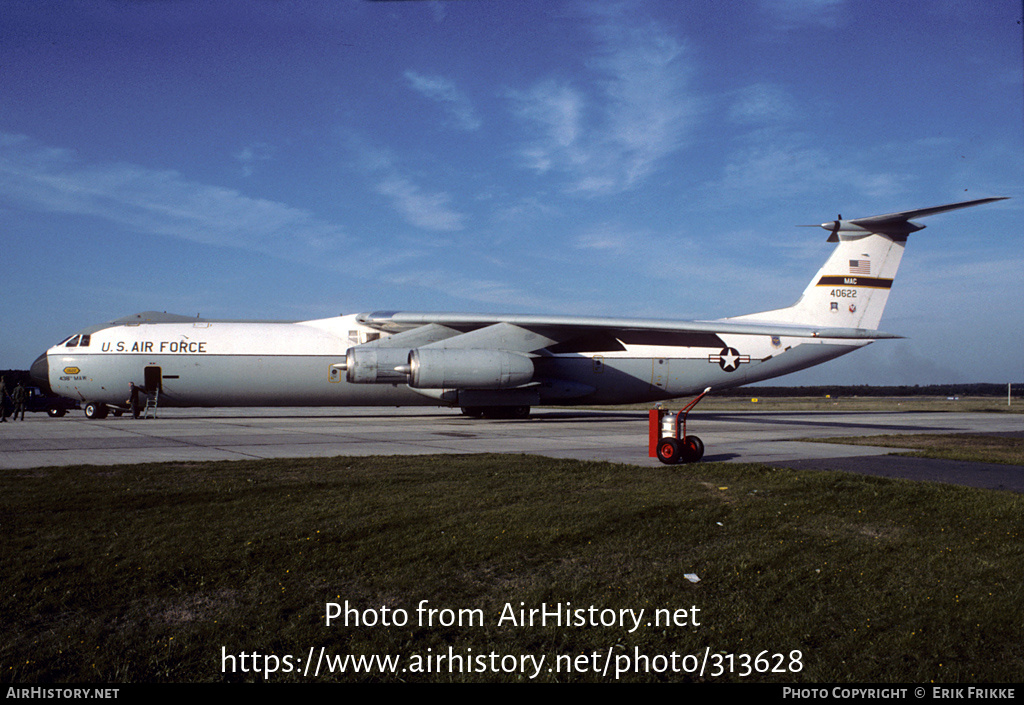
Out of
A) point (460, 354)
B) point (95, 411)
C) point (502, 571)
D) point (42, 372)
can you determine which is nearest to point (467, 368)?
point (460, 354)

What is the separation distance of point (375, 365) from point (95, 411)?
10.8 meters

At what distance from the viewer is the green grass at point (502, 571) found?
13.1 feet

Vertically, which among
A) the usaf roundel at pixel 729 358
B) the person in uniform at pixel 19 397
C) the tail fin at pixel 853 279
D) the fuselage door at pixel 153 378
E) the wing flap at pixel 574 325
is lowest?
the person in uniform at pixel 19 397

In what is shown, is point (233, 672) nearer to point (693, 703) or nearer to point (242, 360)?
point (693, 703)

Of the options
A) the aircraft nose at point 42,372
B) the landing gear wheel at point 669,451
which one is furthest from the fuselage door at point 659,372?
the aircraft nose at point 42,372

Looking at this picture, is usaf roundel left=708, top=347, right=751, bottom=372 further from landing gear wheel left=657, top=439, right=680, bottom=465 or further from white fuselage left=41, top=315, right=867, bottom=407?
landing gear wheel left=657, top=439, right=680, bottom=465

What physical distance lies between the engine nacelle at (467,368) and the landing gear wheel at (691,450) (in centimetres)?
1053

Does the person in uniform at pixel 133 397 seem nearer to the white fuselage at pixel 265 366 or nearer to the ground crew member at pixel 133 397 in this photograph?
the ground crew member at pixel 133 397

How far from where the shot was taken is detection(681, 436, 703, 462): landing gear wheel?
10914mm

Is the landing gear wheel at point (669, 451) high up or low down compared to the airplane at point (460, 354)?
down

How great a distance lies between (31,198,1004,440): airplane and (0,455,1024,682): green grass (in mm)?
13050

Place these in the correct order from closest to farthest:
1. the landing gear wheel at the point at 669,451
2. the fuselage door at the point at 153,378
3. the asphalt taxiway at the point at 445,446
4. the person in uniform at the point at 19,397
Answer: the asphalt taxiway at the point at 445,446 → the landing gear wheel at the point at 669,451 → the fuselage door at the point at 153,378 → the person in uniform at the point at 19,397

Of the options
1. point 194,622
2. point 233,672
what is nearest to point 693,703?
point 233,672

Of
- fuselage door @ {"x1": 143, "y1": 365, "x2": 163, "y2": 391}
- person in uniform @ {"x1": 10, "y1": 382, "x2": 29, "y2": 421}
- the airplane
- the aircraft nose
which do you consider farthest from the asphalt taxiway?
person in uniform @ {"x1": 10, "y1": 382, "x2": 29, "y2": 421}
